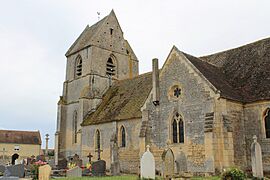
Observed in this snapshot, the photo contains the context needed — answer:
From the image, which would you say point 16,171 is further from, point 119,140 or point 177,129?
point 177,129

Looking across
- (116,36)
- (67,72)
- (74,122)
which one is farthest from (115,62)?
(74,122)

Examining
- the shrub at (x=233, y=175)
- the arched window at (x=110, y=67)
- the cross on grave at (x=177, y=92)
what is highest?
the arched window at (x=110, y=67)

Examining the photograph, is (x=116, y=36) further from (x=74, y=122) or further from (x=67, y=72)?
(x=74, y=122)

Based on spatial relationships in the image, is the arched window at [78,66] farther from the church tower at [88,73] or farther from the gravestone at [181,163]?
the gravestone at [181,163]

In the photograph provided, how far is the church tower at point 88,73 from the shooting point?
3409 cm

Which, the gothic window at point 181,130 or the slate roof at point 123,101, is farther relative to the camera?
the slate roof at point 123,101

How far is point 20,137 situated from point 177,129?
43946mm

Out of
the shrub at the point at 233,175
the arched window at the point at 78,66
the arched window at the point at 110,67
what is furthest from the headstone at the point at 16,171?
the shrub at the point at 233,175

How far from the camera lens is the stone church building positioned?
1880 cm

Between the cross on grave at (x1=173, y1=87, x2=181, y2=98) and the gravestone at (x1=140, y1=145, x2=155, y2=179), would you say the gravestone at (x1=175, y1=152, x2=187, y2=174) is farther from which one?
the gravestone at (x1=140, y1=145, x2=155, y2=179)

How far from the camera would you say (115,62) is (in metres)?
38.0

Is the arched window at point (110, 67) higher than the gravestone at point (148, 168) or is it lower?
higher

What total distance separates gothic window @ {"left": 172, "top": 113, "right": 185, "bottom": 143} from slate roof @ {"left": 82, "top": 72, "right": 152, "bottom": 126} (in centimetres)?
443

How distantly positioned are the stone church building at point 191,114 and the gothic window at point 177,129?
7cm
